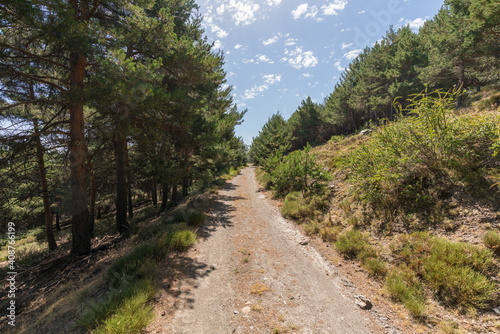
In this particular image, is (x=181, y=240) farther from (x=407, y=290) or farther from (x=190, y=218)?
(x=407, y=290)

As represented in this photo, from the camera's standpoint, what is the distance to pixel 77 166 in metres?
7.15

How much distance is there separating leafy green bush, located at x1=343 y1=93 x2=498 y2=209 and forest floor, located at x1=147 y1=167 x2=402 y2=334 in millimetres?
3083

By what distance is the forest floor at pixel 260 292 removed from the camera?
3.31 metres

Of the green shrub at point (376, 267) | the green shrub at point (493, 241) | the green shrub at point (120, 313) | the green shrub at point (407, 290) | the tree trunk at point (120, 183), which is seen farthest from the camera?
the tree trunk at point (120, 183)

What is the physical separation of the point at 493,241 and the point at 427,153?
2952mm

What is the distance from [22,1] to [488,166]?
13683 mm

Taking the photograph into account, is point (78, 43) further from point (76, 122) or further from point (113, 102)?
point (76, 122)

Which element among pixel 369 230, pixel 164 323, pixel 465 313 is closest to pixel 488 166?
pixel 369 230

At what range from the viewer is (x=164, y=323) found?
10.7 feet

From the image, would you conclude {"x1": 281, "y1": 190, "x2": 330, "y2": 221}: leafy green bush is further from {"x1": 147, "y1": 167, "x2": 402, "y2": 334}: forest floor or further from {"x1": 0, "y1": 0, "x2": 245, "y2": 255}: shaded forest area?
{"x1": 0, "y1": 0, "x2": 245, "y2": 255}: shaded forest area

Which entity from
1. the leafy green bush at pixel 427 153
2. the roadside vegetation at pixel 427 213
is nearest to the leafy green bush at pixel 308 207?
the roadside vegetation at pixel 427 213

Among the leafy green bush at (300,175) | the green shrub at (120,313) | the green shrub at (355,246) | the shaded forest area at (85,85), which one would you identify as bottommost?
the green shrub at (355,246)

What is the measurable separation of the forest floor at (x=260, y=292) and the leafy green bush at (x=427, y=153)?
3083 mm

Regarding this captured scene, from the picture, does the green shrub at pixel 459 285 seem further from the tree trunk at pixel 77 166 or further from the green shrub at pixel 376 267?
the tree trunk at pixel 77 166
